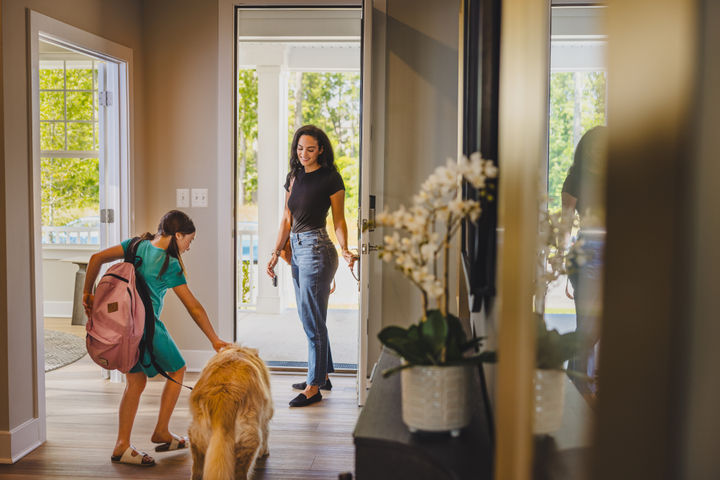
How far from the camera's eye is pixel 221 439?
6.98 ft

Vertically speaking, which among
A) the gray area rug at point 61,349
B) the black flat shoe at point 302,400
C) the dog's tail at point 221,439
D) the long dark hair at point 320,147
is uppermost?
the long dark hair at point 320,147

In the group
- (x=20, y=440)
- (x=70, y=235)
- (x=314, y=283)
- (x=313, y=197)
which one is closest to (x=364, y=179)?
(x=313, y=197)

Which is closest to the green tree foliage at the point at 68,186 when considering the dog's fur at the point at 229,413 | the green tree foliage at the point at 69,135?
the green tree foliage at the point at 69,135

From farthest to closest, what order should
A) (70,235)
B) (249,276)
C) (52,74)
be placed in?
(249,276) < (70,235) < (52,74)

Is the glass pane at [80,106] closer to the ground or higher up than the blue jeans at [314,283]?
higher up

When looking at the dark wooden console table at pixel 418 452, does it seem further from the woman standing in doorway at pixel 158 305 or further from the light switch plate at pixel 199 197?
the light switch plate at pixel 199 197

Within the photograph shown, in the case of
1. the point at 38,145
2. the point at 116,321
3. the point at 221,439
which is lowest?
the point at 221,439

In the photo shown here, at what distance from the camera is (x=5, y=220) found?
8.82 ft

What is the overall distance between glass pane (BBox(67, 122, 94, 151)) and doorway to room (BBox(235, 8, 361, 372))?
52.0 inches

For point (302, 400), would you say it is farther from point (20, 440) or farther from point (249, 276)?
point (249, 276)

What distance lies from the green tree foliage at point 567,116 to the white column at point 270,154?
17.9ft

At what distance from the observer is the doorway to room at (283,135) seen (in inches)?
189

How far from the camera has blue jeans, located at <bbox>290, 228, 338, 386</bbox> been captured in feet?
11.4

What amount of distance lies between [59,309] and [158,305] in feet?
12.2
